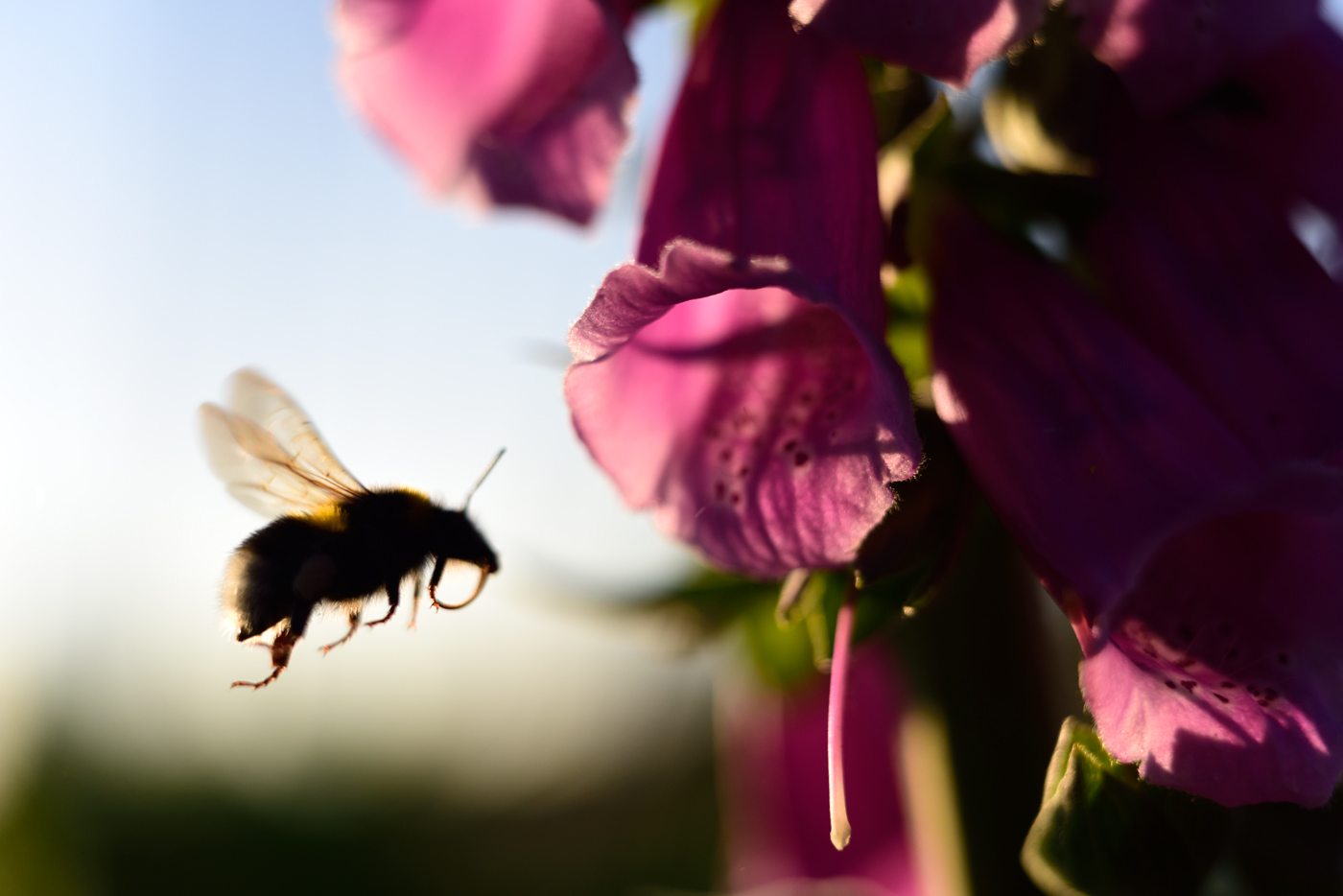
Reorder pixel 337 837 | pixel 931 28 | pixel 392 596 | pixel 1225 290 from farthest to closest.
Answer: pixel 337 837 → pixel 392 596 → pixel 1225 290 → pixel 931 28

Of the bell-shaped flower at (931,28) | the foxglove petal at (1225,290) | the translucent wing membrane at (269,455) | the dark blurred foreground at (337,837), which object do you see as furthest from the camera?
the dark blurred foreground at (337,837)

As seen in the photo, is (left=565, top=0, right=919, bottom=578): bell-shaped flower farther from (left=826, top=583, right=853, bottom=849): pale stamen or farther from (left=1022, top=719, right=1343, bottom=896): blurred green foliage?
(left=1022, top=719, right=1343, bottom=896): blurred green foliage

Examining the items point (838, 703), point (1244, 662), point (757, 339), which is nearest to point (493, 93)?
point (757, 339)

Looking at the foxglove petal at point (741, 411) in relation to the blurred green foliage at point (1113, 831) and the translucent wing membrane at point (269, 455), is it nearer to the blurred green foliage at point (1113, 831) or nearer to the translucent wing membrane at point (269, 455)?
the blurred green foliage at point (1113, 831)

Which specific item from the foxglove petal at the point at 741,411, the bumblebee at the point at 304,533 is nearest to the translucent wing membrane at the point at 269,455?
the bumblebee at the point at 304,533

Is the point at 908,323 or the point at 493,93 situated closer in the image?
the point at 908,323

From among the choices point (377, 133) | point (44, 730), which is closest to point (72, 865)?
point (44, 730)

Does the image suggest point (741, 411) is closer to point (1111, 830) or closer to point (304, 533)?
point (1111, 830)
